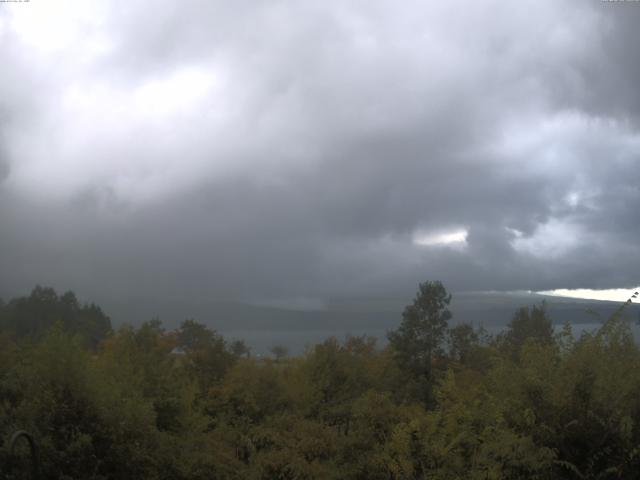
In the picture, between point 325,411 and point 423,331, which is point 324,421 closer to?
point 325,411

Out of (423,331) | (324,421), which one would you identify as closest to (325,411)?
(324,421)

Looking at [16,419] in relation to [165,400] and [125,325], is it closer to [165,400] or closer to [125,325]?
[165,400]

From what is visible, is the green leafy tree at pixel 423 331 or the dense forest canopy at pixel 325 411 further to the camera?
the green leafy tree at pixel 423 331

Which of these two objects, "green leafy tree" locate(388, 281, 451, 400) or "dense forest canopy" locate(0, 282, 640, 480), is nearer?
"dense forest canopy" locate(0, 282, 640, 480)

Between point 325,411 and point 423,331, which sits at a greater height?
point 423,331

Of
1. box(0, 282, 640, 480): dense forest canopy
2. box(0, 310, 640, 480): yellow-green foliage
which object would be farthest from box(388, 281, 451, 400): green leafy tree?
box(0, 310, 640, 480): yellow-green foliage

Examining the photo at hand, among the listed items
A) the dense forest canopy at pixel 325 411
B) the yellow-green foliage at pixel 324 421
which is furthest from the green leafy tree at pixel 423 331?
the yellow-green foliage at pixel 324 421

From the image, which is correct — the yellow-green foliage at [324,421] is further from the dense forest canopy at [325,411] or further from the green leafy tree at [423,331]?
the green leafy tree at [423,331]

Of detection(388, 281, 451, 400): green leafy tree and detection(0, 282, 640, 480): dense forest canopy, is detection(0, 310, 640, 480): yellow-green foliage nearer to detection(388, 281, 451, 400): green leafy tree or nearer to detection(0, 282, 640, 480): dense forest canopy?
detection(0, 282, 640, 480): dense forest canopy

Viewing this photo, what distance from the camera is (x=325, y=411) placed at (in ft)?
142

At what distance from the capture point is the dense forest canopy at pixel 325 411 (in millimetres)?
14328

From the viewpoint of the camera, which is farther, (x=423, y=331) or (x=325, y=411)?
(x=423, y=331)

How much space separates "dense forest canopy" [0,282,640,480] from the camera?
1433 cm

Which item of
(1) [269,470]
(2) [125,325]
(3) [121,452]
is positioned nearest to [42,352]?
(3) [121,452]
